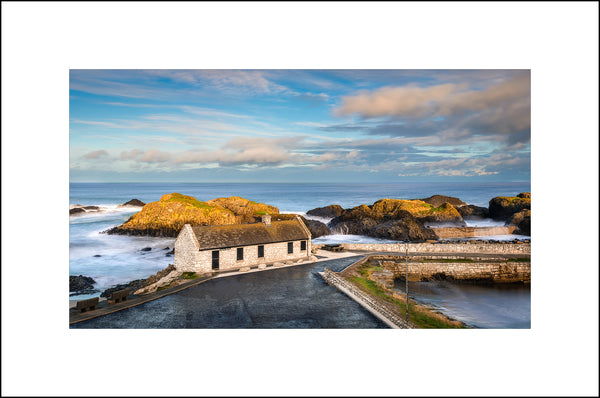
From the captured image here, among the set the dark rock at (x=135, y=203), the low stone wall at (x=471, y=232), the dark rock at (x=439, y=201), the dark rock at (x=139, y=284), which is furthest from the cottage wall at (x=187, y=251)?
the dark rock at (x=439, y=201)

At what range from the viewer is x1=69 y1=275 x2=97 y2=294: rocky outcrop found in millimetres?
19625

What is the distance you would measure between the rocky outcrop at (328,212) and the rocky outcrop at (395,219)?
480 cm

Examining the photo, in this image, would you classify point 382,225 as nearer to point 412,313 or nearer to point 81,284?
point 412,313

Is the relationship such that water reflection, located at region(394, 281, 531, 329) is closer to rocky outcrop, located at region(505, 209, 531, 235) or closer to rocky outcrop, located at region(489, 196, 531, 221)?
rocky outcrop, located at region(505, 209, 531, 235)

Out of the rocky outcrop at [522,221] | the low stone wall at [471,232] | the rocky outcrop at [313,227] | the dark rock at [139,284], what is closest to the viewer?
the dark rock at [139,284]

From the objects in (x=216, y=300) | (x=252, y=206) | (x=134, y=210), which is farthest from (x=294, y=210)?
(x=216, y=300)

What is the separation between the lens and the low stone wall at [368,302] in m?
11.5

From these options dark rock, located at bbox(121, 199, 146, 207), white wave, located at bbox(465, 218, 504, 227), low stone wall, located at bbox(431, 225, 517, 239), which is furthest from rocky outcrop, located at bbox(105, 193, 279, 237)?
white wave, located at bbox(465, 218, 504, 227)

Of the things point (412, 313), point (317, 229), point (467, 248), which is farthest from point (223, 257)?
point (317, 229)

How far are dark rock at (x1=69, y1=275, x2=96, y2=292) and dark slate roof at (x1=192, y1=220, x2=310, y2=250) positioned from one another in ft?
26.9

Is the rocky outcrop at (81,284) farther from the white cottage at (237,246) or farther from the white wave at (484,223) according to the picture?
the white wave at (484,223)

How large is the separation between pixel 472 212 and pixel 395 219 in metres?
16.7

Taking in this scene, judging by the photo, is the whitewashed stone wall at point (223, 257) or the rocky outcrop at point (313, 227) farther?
the rocky outcrop at point (313, 227)

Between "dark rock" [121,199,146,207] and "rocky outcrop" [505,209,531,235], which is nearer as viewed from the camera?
"rocky outcrop" [505,209,531,235]
